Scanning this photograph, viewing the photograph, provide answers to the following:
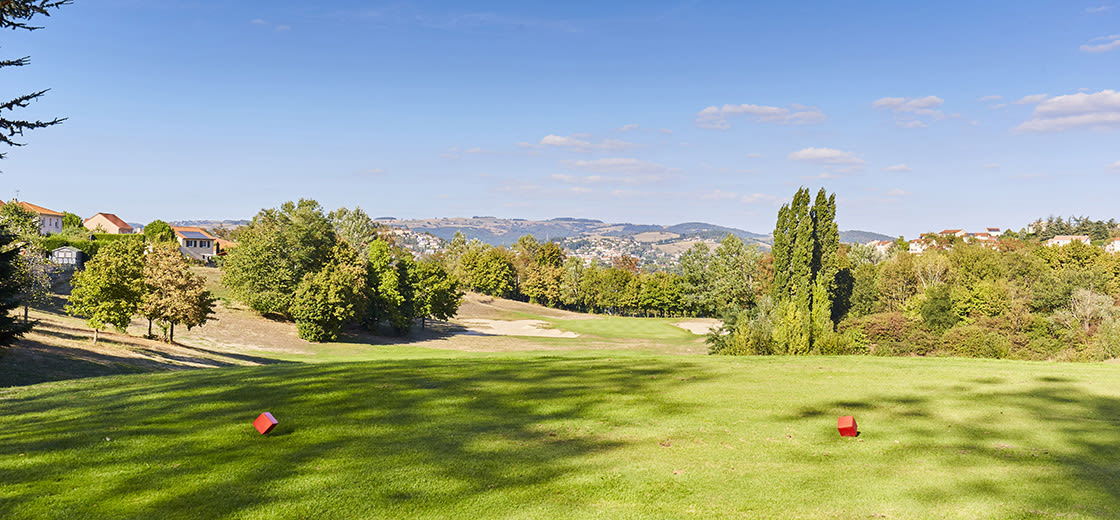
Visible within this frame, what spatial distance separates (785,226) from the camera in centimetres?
7875

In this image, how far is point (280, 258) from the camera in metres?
64.0

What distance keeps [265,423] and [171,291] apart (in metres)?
32.8

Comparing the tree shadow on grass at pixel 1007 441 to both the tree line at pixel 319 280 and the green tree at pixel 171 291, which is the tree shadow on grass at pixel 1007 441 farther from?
the tree line at pixel 319 280

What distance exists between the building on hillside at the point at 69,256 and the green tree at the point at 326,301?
3558 cm

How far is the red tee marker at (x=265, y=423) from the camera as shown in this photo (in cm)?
1127

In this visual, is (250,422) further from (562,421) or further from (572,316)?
(572,316)

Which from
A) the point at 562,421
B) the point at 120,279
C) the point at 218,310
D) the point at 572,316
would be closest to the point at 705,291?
the point at 572,316

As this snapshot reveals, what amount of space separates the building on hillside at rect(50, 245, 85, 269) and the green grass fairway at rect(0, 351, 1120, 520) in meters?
70.9

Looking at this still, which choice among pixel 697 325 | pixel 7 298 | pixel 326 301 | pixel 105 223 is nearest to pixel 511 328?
pixel 697 325

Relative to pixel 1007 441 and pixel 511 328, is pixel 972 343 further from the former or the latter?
pixel 511 328

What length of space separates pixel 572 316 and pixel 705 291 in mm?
24315

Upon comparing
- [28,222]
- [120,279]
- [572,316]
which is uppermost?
[28,222]

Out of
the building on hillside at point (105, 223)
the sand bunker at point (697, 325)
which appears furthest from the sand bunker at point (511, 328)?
the building on hillside at point (105, 223)

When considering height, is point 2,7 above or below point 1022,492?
above
